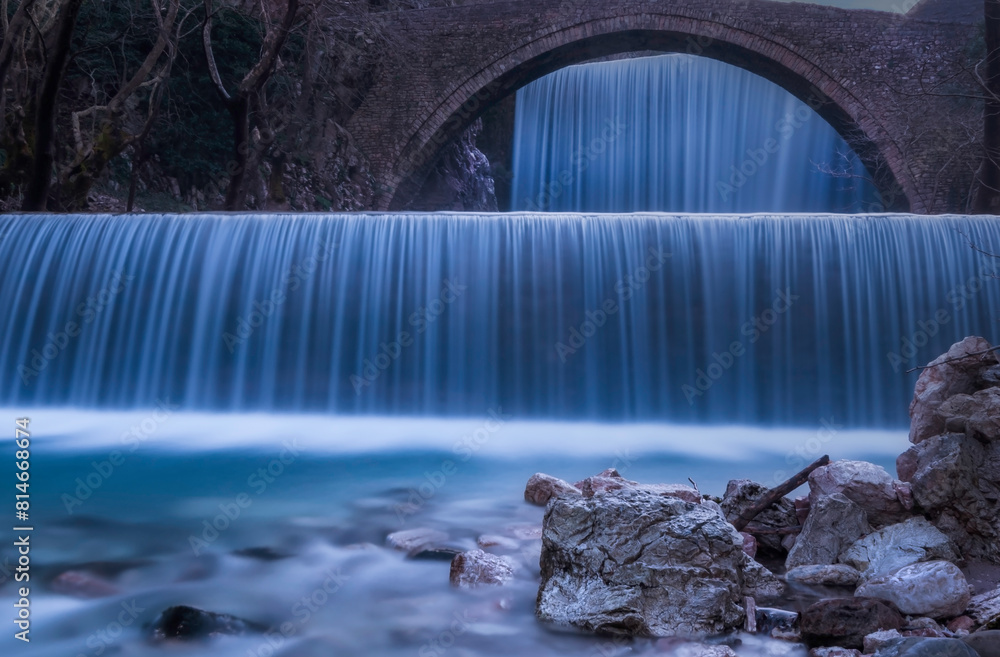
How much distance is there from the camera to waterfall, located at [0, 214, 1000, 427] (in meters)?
6.61

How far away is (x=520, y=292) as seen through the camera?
7176 mm

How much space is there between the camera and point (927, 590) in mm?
2236

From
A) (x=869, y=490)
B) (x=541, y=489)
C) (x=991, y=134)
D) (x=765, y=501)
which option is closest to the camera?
(x=869, y=490)

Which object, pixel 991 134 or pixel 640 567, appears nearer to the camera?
pixel 640 567

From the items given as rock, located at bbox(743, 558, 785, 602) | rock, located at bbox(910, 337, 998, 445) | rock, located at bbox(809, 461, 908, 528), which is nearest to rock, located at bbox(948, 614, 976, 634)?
rock, located at bbox(743, 558, 785, 602)

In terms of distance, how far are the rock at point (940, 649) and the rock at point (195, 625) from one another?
6.38 ft

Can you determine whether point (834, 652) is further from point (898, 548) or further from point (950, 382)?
point (950, 382)

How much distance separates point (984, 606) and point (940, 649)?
602 mm

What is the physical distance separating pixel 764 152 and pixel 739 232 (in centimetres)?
1199

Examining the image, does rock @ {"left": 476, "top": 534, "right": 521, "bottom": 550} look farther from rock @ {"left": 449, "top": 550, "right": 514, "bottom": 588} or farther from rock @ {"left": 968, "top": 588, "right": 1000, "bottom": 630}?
rock @ {"left": 968, "top": 588, "right": 1000, "bottom": 630}

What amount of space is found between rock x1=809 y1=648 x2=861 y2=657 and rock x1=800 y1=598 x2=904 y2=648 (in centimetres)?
4

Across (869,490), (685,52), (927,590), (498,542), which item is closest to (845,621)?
(927,590)

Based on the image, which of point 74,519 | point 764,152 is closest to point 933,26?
point 764,152

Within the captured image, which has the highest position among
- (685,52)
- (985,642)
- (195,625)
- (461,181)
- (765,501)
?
(685,52)
